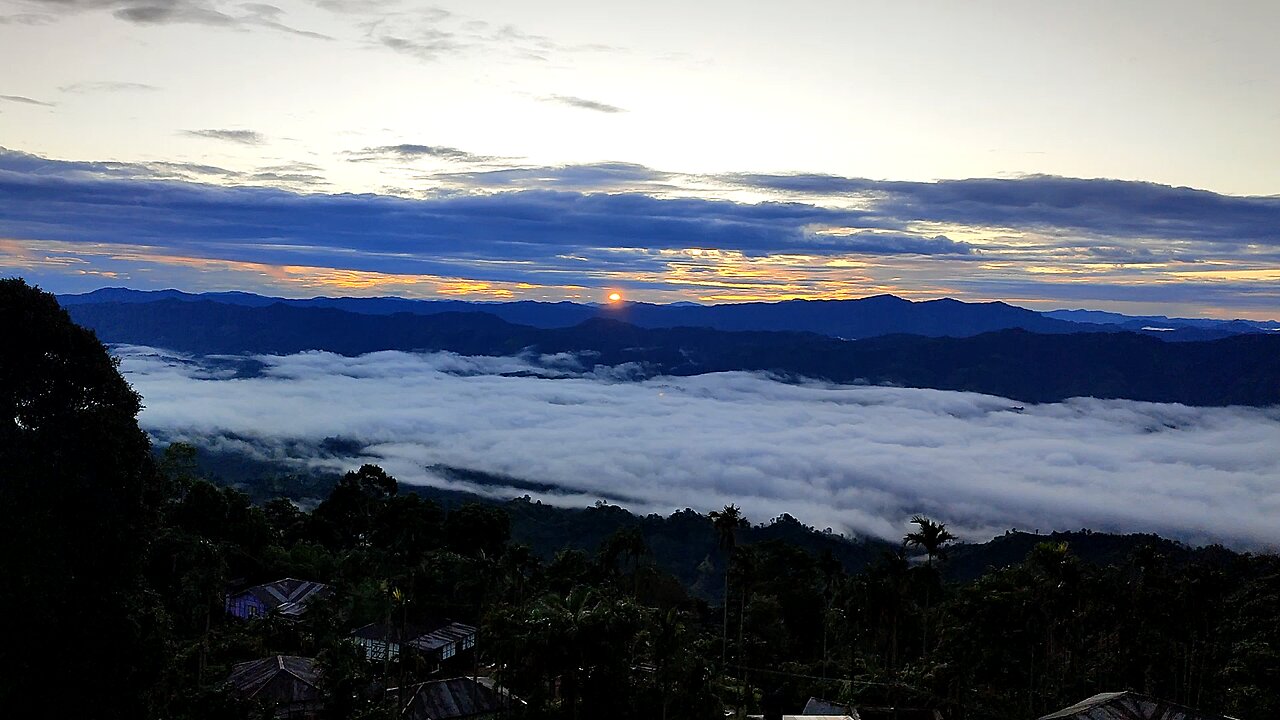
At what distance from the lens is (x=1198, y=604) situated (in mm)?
53906

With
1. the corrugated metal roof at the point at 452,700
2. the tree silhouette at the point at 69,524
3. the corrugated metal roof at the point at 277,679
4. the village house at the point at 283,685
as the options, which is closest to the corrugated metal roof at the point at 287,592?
the corrugated metal roof at the point at 277,679

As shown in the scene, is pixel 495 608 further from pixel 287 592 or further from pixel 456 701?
pixel 287 592

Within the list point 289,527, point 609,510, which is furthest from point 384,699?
point 609,510

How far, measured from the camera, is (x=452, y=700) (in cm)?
4491

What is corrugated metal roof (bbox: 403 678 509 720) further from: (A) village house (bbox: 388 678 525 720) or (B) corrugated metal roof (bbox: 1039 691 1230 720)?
(B) corrugated metal roof (bbox: 1039 691 1230 720)

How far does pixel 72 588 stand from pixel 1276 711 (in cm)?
5263

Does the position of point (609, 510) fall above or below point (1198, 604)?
below

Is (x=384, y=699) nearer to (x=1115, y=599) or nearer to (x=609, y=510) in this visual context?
(x=1115, y=599)

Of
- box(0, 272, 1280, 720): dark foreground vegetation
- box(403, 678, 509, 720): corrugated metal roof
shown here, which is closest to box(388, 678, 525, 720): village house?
box(403, 678, 509, 720): corrugated metal roof

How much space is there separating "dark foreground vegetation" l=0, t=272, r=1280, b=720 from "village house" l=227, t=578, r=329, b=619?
3177 millimetres

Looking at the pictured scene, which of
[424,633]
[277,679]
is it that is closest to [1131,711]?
[277,679]

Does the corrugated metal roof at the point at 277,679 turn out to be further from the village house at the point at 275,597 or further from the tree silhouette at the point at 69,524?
the village house at the point at 275,597

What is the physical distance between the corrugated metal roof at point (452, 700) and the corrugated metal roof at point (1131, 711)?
27567 mm

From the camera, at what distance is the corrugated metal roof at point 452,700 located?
143ft
